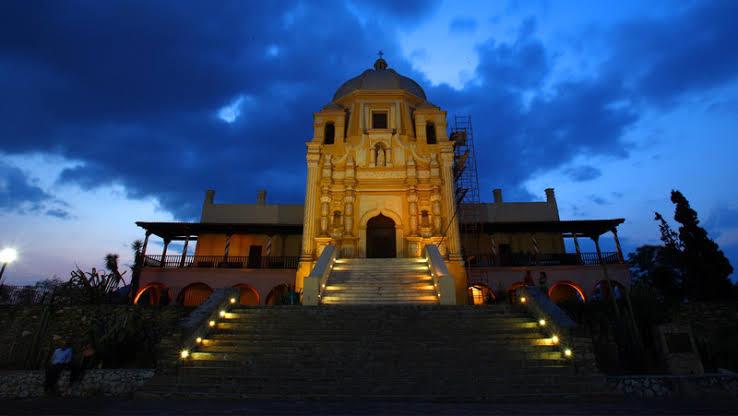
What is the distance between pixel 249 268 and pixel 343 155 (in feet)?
27.8

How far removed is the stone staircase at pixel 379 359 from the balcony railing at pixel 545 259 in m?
11.1

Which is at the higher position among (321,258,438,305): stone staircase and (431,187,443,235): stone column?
(431,187,443,235): stone column

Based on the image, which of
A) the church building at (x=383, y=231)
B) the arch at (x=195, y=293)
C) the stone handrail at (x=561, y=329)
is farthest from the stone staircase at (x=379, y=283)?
the arch at (x=195, y=293)

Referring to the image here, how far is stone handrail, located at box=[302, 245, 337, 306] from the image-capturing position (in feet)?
37.4

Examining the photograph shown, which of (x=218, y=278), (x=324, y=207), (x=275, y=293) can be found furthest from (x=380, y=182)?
(x=218, y=278)

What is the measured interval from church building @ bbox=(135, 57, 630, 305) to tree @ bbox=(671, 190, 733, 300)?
3.63 metres

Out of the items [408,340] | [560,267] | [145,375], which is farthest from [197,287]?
[560,267]

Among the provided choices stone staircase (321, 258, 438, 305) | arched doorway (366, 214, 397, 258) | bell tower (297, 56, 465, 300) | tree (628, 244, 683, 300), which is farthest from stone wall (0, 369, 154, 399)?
tree (628, 244, 683, 300)

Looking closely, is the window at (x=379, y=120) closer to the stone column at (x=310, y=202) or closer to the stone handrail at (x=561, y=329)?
the stone column at (x=310, y=202)

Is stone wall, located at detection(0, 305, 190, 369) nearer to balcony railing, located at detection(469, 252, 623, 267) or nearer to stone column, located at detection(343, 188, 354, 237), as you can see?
stone column, located at detection(343, 188, 354, 237)

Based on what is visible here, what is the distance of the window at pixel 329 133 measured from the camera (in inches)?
844

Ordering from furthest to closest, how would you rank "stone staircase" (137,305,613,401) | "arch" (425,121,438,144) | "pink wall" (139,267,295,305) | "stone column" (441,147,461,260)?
"arch" (425,121,438,144), "pink wall" (139,267,295,305), "stone column" (441,147,461,260), "stone staircase" (137,305,613,401)

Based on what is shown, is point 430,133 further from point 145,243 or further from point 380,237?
point 145,243

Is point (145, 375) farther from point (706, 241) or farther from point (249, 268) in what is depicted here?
point (706, 241)
